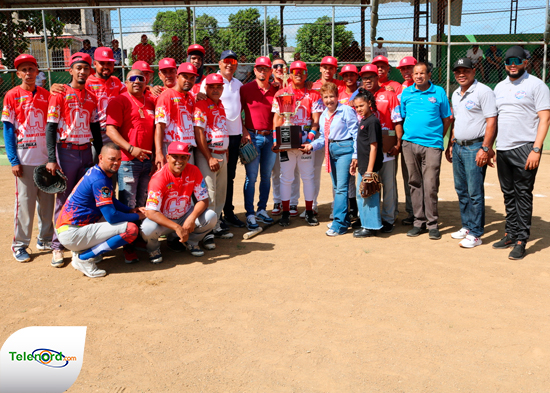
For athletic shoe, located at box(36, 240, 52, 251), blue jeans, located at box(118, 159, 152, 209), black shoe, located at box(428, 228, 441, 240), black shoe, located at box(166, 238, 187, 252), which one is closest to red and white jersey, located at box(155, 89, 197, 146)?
blue jeans, located at box(118, 159, 152, 209)

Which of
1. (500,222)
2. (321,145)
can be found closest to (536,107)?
(500,222)

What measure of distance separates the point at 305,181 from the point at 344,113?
1.14 meters

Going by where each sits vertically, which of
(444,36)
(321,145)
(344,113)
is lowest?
(321,145)

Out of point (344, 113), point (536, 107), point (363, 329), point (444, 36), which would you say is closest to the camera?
point (363, 329)

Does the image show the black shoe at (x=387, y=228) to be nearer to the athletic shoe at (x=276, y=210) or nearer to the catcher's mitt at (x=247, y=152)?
the athletic shoe at (x=276, y=210)

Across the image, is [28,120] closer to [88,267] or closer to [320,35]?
[88,267]

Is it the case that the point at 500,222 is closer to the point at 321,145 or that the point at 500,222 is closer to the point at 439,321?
the point at 321,145

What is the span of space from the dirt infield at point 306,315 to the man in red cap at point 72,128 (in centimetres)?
103

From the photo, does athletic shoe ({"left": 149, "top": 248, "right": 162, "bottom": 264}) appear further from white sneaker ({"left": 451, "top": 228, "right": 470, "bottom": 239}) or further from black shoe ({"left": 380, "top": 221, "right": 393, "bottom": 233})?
white sneaker ({"left": 451, "top": 228, "right": 470, "bottom": 239})

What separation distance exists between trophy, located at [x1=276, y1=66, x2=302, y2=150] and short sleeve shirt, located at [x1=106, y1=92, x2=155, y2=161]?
176 centimetres

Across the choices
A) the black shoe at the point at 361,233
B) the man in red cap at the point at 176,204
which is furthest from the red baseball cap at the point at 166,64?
the black shoe at the point at 361,233

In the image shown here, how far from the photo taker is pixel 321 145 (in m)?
6.58

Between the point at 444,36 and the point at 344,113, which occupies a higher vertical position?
the point at 444,36

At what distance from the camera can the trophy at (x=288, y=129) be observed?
21.3 ft
